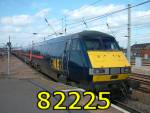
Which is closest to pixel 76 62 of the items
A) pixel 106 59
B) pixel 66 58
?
pixel 106 59

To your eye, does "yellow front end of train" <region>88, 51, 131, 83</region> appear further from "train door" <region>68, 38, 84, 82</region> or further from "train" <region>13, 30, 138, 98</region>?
"train door" <region>68, 38, 84, 82</region>

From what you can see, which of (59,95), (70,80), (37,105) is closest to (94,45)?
(70,80)

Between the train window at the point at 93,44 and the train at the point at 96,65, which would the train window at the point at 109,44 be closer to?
the train at the point at 96,65

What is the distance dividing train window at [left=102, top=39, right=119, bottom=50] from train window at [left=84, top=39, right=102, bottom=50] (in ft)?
1.00

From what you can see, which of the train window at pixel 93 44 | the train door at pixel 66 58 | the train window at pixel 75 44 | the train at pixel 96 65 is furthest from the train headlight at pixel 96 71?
the train door at pixel 66 58

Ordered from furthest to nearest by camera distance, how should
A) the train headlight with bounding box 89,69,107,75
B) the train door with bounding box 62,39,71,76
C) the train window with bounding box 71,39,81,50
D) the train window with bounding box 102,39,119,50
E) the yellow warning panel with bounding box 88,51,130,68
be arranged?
the train door with bounding box 62,39,71,76 → the train window with bounding box 102,39,119,50 → the train window with bounding box 71,39,81,50 → the yellow warning panel with bounding box 88,51,130,68 → the train headlight with bounding box 89,69,107,75

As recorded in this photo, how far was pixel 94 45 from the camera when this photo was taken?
13.9 metres

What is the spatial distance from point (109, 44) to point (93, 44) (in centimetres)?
87

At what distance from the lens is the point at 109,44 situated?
14.4m


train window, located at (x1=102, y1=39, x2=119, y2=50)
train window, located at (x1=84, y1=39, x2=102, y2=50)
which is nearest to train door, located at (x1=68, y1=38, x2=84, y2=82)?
train window, located at (x1=84, y1=39, x2=102, y2=50)

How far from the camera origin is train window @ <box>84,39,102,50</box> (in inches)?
540

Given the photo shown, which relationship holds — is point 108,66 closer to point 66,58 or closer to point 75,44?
point 75,44

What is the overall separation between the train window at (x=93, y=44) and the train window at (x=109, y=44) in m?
0.31

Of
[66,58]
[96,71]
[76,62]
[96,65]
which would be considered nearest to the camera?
[96,71]
